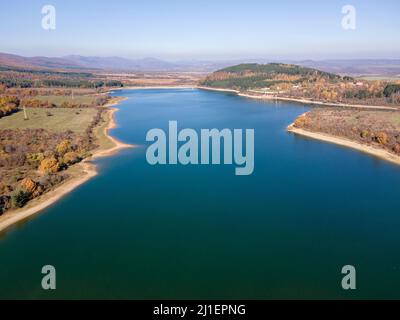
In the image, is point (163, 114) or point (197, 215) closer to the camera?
point (197, 215)

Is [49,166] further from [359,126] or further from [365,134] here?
[359,126]

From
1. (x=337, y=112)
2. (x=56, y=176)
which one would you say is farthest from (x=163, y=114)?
(x=56, y=176)

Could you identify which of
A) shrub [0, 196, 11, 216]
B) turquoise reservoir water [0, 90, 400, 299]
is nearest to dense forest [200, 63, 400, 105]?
turquoise reservoir water [0, 90, 400, 299]

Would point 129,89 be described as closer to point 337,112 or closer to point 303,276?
point 337,112

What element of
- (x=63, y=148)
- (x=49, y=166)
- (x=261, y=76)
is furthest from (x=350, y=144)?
(x=261, y=76)

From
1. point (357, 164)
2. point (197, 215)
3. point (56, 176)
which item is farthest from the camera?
point (357, 164)

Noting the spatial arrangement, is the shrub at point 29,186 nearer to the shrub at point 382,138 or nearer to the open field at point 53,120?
the open field at point 53,120
